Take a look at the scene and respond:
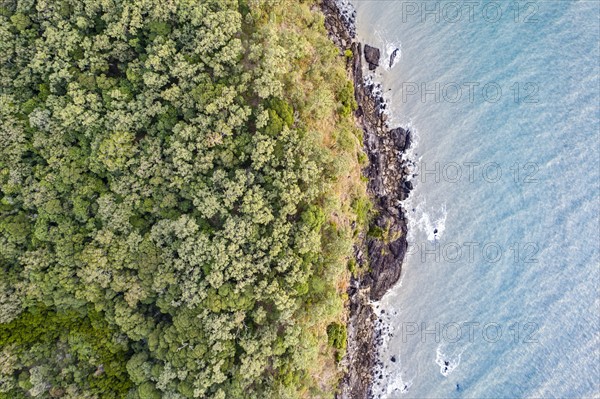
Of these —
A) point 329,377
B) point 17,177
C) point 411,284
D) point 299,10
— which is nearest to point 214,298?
point 329,377

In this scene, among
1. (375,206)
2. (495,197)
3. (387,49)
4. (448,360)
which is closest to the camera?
(375,206)

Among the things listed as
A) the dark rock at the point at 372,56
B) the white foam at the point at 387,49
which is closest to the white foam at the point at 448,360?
the white foam at the point at 387,49

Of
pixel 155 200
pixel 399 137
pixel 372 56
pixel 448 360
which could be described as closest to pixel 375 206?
pixel 399 137

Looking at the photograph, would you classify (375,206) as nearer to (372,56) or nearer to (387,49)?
(372,56)

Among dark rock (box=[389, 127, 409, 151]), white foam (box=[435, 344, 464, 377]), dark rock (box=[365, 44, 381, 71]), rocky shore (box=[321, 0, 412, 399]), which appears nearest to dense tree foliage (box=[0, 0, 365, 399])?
rocky shore (box=[321, 0, 412, 399])

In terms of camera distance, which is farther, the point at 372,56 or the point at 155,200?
the point at 372,56

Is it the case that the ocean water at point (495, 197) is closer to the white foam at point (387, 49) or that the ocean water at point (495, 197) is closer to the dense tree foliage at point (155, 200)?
the white foam at point (387, 49)

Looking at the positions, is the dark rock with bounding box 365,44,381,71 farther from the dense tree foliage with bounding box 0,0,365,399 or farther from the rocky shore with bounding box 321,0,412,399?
the dense tree foliage with bounding box 0,0,365,399
